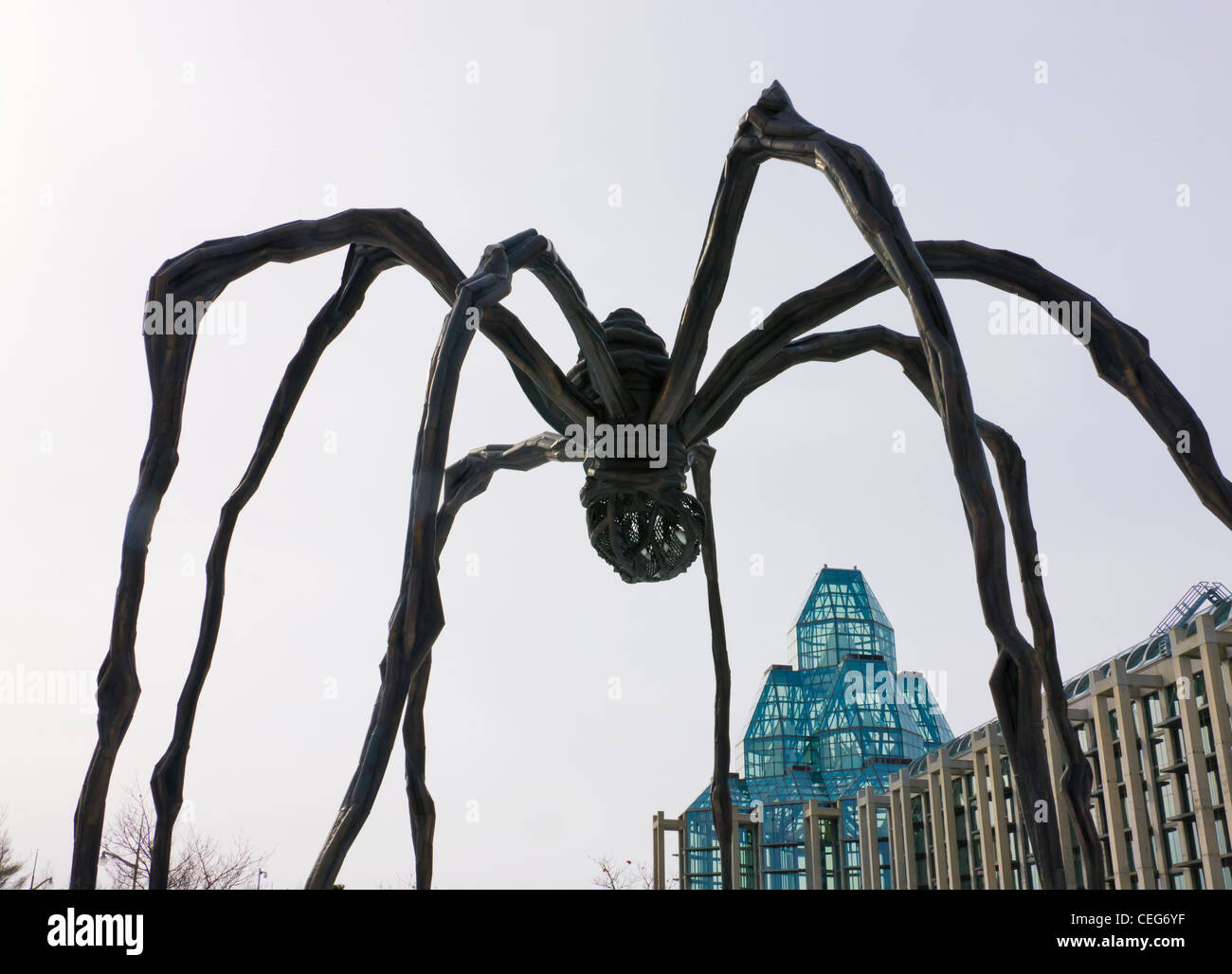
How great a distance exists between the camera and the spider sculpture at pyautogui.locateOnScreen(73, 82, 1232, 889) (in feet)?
7.37

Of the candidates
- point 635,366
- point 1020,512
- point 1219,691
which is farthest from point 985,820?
point 1020,512

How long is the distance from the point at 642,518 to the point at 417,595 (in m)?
2.42

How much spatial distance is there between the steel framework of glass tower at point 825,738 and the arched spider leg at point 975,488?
35201 mm

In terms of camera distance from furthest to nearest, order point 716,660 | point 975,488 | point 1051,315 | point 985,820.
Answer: point 985,820
point 716,660
point 1051,315
point 975,488

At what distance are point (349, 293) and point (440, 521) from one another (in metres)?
1.46

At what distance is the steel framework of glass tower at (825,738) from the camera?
134 ft

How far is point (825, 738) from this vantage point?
45.8 metres

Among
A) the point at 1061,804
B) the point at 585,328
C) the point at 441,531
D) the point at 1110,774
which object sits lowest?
the point at 1061,804

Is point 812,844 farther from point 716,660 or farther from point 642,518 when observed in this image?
point 642,518

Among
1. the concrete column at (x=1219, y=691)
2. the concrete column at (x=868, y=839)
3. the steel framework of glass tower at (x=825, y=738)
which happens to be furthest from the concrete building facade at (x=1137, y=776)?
the steel framework of glass tower at (x=825, y=738)

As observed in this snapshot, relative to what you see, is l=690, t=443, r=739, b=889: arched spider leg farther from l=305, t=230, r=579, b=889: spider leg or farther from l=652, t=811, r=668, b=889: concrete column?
l=652, t=811, r=668, b=889: concrete column
